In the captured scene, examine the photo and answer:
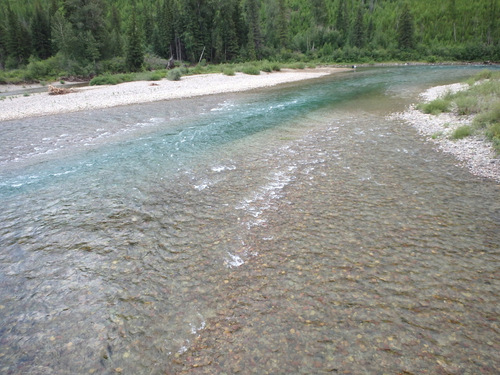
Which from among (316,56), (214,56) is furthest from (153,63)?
(316,56)

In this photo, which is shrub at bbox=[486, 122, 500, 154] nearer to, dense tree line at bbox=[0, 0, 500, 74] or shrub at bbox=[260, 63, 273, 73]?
shrub at bbox=[260, 63, 273, 73]

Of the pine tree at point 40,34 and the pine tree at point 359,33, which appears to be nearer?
the pine tree at point 40,34

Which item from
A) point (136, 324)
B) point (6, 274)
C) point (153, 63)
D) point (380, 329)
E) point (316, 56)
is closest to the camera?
point (380, 329)

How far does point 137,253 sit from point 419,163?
10354mm

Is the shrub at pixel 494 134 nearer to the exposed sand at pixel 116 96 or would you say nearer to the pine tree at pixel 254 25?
the exposed sand at pixel 116 96

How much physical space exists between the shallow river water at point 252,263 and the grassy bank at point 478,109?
82.9 inches

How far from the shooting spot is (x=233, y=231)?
7312 millimetres

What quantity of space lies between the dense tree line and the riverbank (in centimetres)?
4757

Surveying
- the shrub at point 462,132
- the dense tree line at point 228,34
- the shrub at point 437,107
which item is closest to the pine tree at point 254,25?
the dense tree line at point 228,34

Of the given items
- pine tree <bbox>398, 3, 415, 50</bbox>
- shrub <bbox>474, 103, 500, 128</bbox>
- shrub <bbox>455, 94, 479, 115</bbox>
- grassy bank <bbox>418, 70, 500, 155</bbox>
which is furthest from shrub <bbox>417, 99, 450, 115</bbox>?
pine tree <bbox>398, 3, 415, 50</bbox>

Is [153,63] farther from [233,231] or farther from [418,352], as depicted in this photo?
[418,352]

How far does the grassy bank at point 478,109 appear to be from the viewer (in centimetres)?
1186

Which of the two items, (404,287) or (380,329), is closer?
(380,329)

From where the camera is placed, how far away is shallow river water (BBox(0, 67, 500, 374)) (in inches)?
169
